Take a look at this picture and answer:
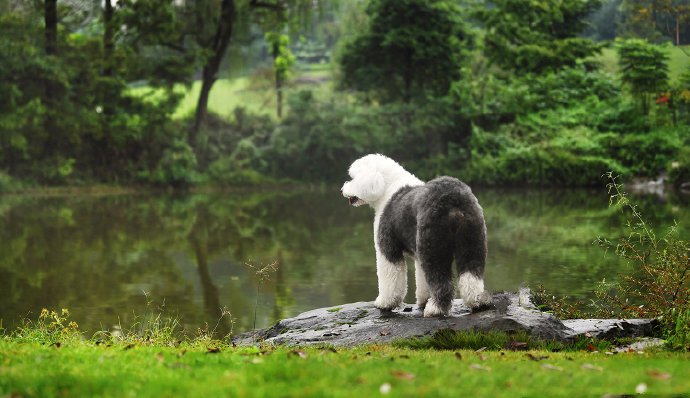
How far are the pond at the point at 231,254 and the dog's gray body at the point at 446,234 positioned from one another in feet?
6.09

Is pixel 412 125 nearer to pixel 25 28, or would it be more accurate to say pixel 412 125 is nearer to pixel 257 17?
pixel 257 17

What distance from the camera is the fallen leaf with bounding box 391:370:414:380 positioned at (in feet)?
16.2

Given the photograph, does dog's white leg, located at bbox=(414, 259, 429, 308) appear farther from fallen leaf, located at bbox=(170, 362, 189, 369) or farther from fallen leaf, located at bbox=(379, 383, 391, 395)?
fallen leaf, located at bbox=(379, 383, 391, 395)

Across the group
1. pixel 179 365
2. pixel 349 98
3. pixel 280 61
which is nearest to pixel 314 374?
pixel 179 365

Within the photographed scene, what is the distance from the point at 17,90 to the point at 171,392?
101 ft

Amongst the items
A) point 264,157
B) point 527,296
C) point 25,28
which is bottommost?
point 264,157

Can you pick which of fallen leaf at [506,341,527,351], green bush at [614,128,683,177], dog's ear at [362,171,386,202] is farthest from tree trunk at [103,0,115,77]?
fallen leaf at [506,341,527,351]

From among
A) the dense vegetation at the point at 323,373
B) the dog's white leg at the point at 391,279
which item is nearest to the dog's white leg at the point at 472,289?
the dog's white leg at the point at 391,279

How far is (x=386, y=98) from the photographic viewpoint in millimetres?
40188

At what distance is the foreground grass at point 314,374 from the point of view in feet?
15.3

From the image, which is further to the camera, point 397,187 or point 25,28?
point 25,28

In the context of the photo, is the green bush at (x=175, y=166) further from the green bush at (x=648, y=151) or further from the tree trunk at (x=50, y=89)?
the green bush at (x=648, y=151)

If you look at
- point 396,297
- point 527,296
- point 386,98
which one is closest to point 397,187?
point 396,297

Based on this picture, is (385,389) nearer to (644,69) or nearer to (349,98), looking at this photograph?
(644,69)
